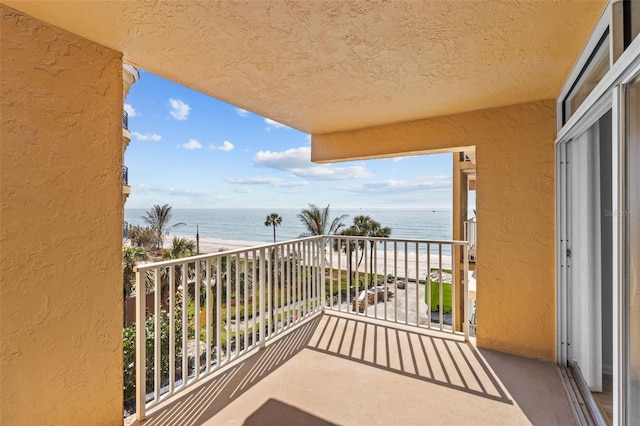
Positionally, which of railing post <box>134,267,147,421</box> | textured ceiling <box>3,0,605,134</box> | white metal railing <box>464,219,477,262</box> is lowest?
railing post <box>134,267,147,421</box>

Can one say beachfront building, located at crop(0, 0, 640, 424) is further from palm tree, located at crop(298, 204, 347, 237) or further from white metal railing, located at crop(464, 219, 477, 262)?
palm tree, located at crop(298, 204, 347, 237)

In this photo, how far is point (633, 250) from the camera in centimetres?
121

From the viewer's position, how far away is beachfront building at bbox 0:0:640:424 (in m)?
1.38

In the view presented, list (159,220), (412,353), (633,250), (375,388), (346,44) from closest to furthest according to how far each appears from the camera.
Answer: (633,250) → (346,44) → (375,388) → (412,353) → (159,220)

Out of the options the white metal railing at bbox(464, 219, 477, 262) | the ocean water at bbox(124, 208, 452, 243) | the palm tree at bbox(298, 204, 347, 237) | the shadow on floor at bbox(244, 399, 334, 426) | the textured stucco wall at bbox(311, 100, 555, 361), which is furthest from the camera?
the ocean water at bbox(124, 208, 452, 243)

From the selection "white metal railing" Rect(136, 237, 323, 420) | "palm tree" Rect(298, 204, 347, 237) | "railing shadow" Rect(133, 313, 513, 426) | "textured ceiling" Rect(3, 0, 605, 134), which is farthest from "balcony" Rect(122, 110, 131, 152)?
"palm tree" Rect(298, 204, 347, 237)

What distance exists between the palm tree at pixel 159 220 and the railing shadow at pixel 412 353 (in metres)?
19.1

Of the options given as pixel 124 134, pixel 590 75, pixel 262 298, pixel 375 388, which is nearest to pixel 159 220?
pixel 124 134

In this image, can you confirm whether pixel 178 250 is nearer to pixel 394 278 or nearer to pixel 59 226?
pixel 394 278

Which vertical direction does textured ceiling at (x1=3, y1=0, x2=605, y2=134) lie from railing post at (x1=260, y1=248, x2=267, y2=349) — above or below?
above

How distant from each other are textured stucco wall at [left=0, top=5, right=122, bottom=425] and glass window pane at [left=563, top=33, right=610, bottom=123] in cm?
269

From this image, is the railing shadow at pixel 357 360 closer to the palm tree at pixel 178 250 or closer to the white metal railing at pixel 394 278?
the white metal railing at pixel 394 278

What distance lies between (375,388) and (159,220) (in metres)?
21.1

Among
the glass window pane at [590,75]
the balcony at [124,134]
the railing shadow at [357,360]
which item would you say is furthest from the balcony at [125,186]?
the glass window pane at [590,75]
